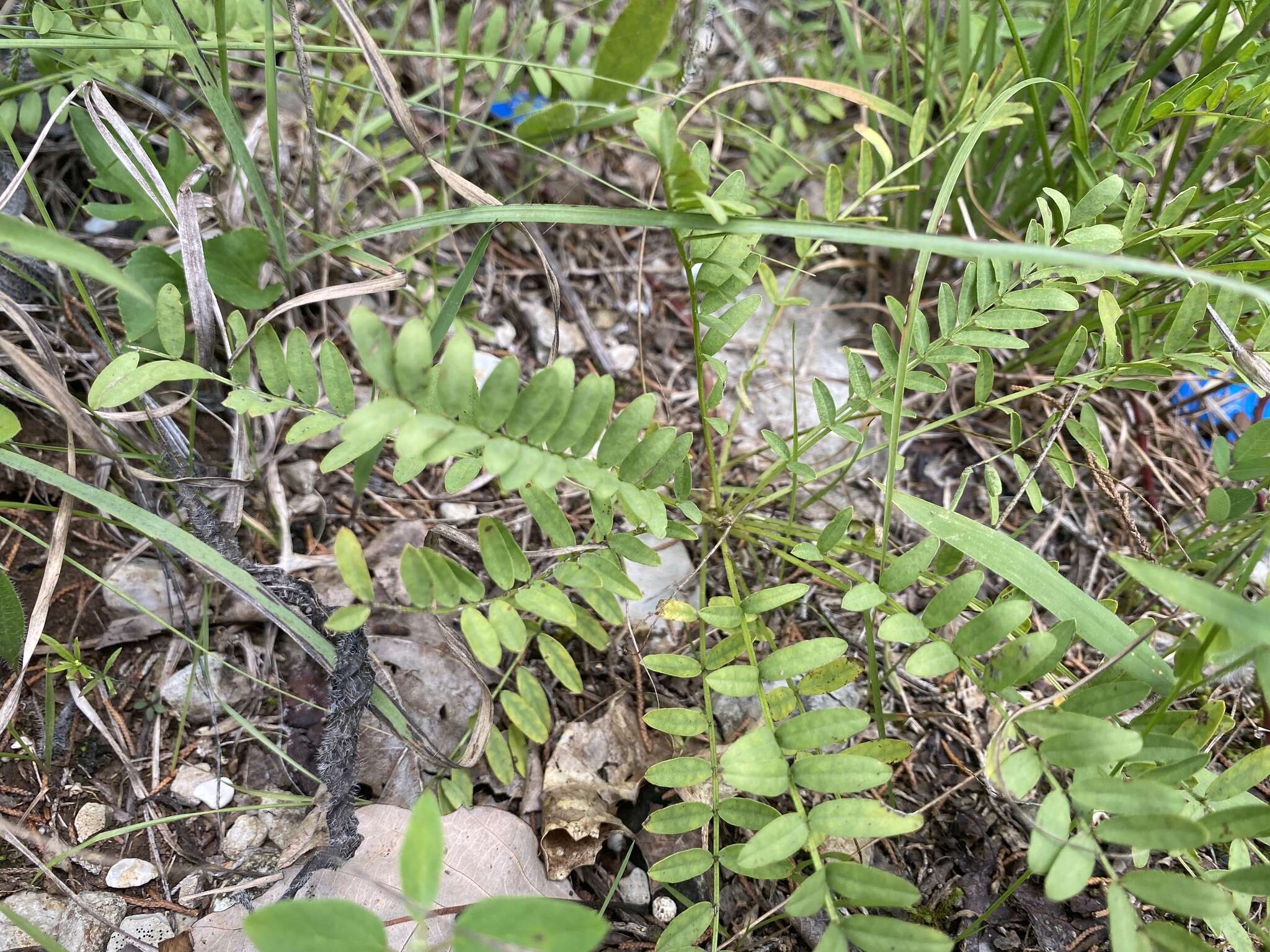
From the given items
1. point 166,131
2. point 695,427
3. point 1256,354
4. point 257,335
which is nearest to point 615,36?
point 695,427

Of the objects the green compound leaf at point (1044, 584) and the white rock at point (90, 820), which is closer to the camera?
the green compound leaf at point (1044, 584)

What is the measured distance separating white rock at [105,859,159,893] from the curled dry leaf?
2.07 ft

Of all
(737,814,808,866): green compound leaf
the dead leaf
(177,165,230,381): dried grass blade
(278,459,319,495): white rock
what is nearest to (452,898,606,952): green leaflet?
(737,814,808,866): green compound leaf

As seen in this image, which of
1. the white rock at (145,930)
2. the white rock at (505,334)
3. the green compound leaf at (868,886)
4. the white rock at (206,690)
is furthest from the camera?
the white rock at (505,334)

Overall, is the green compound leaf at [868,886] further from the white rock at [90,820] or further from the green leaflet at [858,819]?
the white rock at [90,820]

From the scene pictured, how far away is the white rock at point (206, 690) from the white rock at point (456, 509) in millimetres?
523

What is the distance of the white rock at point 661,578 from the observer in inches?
69.9

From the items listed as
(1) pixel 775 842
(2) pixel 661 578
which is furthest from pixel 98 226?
(1) pixel 775 842

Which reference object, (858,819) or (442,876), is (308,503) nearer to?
(442,876)

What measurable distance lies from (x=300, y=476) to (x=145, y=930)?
0.87m

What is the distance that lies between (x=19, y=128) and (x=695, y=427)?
63.6 inches

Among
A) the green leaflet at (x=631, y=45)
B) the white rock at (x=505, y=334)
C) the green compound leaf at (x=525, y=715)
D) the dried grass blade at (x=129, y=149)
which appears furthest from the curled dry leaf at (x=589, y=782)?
the green leaflet at (x=631, y=45)

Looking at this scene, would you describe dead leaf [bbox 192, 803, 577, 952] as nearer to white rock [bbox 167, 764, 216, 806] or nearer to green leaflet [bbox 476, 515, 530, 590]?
white rock [bbox 167, 764, 216, 806]

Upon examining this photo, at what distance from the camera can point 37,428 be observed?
5.33ft
